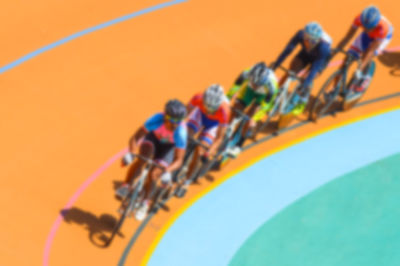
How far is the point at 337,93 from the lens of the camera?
11594 millimetres

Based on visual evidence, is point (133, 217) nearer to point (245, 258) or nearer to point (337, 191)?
point (245, 258)

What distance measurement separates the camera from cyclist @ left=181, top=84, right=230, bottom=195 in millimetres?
9086

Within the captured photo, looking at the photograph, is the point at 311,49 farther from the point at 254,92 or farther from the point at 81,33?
the point at 81,33

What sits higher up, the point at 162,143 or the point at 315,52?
the point at 315,52

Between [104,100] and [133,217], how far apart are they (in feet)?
8.59

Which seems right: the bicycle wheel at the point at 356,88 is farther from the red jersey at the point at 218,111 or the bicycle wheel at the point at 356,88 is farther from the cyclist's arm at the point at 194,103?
the cyclist's arm at the point at 194,103

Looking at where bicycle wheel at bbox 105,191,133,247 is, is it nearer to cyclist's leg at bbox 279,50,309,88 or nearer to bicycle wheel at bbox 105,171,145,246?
bicycle wheel at bbox 105,171,145,246

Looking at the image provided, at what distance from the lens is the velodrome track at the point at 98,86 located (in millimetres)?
9305

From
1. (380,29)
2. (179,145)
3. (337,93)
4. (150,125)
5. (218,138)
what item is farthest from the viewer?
(337,93)

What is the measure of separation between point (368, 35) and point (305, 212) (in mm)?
3314

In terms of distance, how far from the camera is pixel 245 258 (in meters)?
9.29

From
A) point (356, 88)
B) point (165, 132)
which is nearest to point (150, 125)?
point (165, 132)

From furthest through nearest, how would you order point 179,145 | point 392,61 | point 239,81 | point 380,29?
point 392,61 < point 380,29 < point 239,81 < point 179,145

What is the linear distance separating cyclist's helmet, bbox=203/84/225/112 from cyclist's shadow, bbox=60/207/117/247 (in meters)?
2.21
